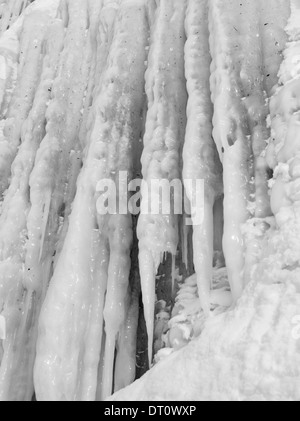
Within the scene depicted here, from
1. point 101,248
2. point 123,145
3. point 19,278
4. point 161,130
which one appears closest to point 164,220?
point 101,248

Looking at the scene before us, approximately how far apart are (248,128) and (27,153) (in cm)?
234

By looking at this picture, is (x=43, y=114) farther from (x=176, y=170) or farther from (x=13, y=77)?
(x=176, y=170)

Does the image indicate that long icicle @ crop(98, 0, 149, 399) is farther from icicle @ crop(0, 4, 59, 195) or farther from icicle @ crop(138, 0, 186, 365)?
icicle @ crop(0, 4, 59, 195)

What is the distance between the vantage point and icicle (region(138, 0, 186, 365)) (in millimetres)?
3217

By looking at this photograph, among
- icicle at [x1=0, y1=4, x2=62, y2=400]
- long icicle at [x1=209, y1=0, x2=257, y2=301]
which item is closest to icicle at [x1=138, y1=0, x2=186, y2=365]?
long icicle at [x1=209, y1=0, x2=257, y2=301]

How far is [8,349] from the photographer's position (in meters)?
3.47

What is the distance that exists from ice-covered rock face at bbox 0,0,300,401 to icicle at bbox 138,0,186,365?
0.05 ft

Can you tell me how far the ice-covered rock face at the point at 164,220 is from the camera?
2.45 metres

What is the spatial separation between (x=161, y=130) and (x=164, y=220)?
856 mm

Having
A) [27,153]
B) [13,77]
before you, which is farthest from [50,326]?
[13,77]

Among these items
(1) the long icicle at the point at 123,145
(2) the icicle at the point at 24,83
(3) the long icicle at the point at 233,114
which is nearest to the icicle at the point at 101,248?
(1) the long icicle at the point at 123,145

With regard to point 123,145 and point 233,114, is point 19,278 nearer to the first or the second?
point 123,145

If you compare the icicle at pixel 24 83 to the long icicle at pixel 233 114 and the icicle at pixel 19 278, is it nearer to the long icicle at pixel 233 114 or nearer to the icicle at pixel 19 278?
the icicle at pixel 19 278

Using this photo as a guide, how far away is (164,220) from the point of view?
11.2 feet
